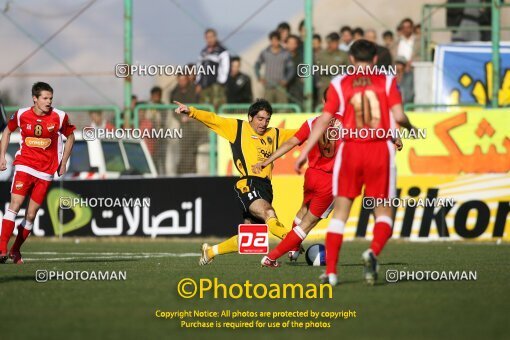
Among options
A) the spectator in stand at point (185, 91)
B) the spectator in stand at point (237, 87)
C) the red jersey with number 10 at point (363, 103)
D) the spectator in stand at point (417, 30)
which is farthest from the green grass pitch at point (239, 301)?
the spectator in stand at point (417, 30)

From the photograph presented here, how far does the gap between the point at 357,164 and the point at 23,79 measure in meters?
15.6

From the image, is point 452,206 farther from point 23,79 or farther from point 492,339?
point 492,339

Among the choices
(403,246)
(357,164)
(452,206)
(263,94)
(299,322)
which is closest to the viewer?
(299,322)

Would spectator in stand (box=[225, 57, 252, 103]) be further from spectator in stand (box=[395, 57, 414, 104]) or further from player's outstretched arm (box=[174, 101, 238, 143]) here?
player's outstretched arm (box=[174, 101, 238, 143])

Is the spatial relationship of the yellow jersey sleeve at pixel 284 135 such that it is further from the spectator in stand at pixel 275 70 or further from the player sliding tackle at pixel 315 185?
the spectator in stand at pixel 275 70

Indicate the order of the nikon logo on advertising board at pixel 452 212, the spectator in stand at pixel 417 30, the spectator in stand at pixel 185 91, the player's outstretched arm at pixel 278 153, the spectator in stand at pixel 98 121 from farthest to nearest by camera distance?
the spectator in stand at pixel 417 30
the spectator in stand at pixel 185 91
the spectator in stand at pixel 98 121
the nikon logo on advertising board at pixel 452 212
the player's outstretched arm at pixel 278 153

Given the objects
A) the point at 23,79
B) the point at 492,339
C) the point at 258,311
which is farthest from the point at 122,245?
the point at 492,339

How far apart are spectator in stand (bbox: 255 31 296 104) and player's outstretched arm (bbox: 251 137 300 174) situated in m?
10.3

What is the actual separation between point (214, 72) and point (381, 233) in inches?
518

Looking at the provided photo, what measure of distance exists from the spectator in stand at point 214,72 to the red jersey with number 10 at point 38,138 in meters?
8.85

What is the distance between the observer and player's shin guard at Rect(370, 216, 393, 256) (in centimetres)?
1038

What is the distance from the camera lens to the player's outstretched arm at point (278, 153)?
40.3 ft

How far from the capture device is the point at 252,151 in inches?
543

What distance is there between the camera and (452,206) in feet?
67.8
